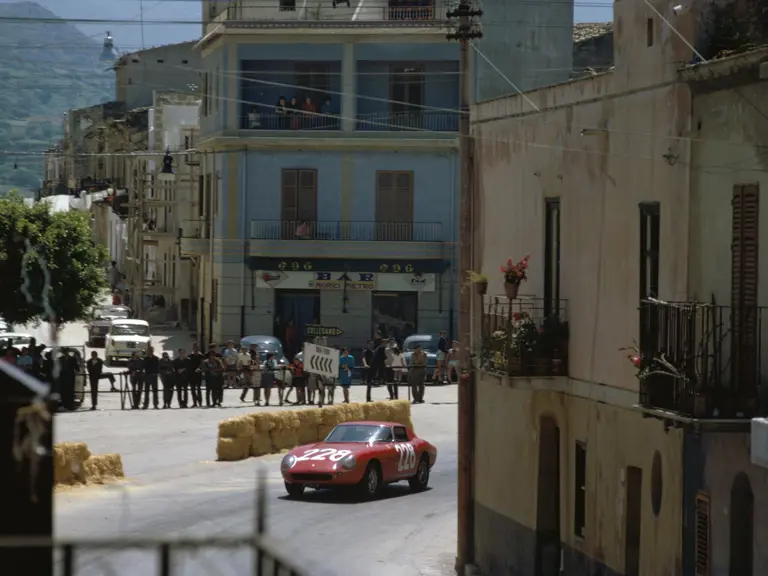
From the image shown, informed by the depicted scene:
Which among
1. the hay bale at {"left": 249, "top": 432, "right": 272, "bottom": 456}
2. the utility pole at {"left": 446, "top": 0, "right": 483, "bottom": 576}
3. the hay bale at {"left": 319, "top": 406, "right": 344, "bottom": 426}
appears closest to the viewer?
the utility pole at {"left": 446, "top": 0, "right": 483, "bottom": 576}

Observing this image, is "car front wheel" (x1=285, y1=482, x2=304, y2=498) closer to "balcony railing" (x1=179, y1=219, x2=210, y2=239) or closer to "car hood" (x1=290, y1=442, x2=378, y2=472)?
"car hood" (x1=290, y1=442, x2=378, y2=472)

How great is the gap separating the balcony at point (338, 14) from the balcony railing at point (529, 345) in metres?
35.3

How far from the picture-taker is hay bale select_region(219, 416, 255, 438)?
33.6 metres

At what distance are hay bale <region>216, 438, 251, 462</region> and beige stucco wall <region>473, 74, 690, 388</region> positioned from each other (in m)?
10.8

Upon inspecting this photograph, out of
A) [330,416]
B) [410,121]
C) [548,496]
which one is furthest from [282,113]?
[548,496]

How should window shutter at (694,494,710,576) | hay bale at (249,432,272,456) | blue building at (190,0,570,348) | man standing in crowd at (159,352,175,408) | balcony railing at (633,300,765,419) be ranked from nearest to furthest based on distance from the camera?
Answer: balcony railing at (633,300,765,419)
window shutter at (694,494,710,576)
hay bale at (249,432,272,456)
man standing in crowd at (159,352,175,408)
blue building at (190,0,570,348)

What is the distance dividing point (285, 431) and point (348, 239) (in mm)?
21872

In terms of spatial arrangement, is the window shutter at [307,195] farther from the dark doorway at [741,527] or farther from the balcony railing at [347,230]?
the dark doorway at [741,527]

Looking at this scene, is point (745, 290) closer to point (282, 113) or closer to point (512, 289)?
point (512, 289)

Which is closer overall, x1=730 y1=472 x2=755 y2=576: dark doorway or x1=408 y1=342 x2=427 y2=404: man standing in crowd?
x1=730 y1=472 x2=755 y2=576: dark doorway

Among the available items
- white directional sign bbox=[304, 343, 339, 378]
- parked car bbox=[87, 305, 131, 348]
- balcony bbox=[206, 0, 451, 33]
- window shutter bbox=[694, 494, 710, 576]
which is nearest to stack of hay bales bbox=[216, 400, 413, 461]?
white directional sign bbox=[304, 343, 339, 378]

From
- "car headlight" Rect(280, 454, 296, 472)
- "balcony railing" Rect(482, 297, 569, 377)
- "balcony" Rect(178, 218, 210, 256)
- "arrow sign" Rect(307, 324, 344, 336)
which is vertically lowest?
"car headlight" Rect(280, 454, 296, 472)

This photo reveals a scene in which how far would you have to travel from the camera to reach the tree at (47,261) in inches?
1774

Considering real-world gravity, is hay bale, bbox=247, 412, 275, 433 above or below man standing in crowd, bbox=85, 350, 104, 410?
below
